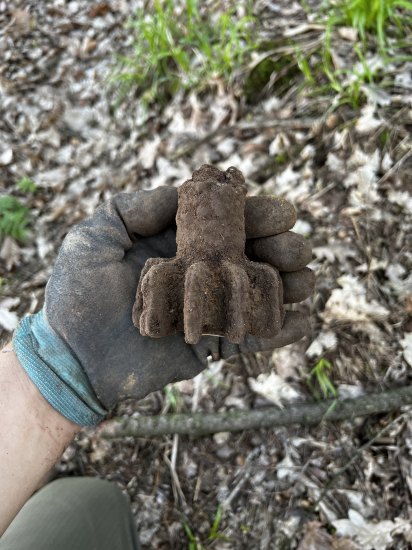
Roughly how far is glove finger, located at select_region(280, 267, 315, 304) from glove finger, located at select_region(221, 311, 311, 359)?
11 centimetres

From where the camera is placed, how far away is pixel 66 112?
15.1 feet

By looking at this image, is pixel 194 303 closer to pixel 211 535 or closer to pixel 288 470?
pixel 288 470

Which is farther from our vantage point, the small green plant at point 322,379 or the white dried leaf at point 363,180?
the white dried leaf at point 363,180

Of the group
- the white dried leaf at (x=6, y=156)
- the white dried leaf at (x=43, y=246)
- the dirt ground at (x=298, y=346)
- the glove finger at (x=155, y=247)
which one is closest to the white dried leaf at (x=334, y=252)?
the dirt ground at (x=298, y=346)

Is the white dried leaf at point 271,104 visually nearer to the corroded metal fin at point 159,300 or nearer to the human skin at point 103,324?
the human skin at point 103,324

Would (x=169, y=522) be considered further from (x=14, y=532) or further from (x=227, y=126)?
(x=227, y=126)

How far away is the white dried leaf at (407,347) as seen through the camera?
278 cm

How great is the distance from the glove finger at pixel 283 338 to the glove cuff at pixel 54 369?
2.40ft

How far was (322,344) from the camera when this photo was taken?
2955 mm

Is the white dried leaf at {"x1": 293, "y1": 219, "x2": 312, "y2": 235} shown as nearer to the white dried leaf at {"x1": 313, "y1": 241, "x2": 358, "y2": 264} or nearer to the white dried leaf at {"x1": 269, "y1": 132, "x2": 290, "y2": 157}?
the white dried leaf at {"x1": 313, "y1": 241, "x2": 358, "y2": 264}

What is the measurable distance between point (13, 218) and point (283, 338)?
8.49ft

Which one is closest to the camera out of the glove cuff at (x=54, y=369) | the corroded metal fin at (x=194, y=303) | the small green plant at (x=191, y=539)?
the corroded metal fin at (x=194, y=303)

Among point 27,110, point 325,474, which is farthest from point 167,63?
point 325,474

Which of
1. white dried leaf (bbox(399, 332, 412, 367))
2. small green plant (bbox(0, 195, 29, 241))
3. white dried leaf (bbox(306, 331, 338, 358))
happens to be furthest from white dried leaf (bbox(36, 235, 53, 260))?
white dried leaf (bbox(399, 332, 412, 367))
